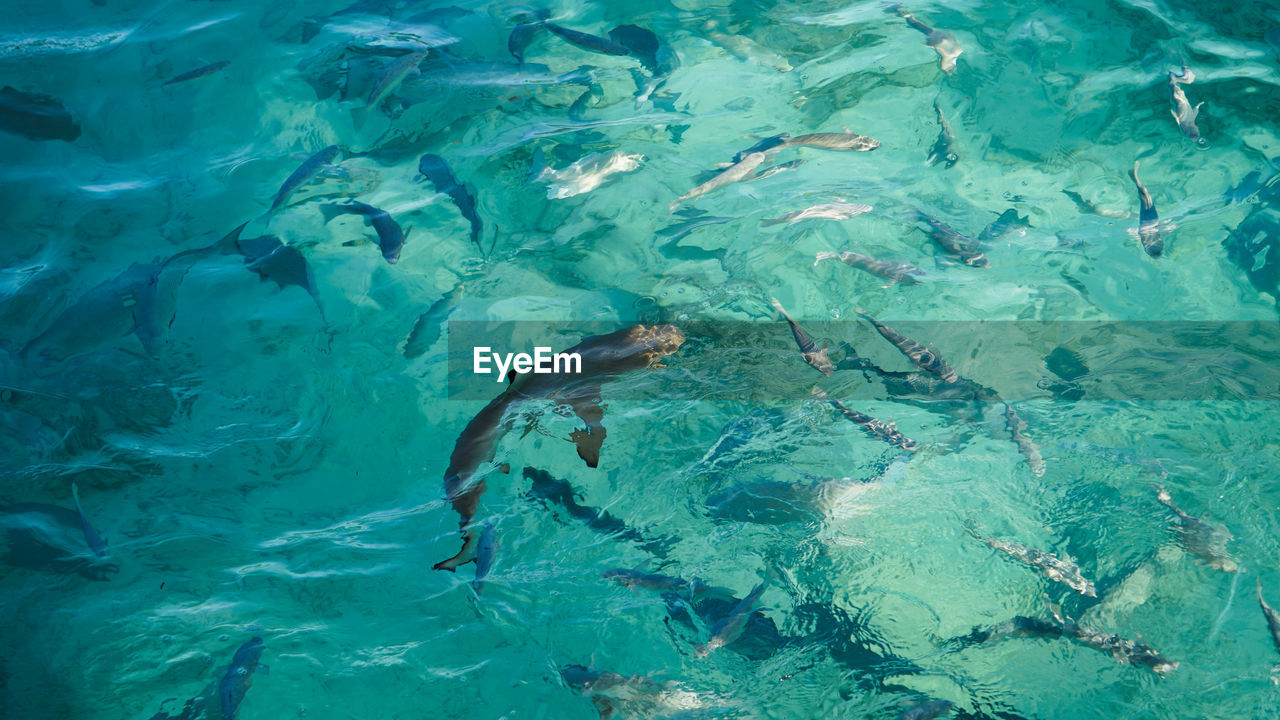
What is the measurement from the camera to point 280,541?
157 inches

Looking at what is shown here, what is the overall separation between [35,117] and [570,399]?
216 inches

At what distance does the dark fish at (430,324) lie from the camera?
4746mm

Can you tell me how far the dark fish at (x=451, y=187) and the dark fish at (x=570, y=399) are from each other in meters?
1.40

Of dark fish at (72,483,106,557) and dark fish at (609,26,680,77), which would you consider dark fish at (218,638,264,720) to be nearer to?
dark fish at (72,483,106,557)

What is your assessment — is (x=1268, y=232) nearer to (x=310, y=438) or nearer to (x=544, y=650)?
(x=544, y=650)

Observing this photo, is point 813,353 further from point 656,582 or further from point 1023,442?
point 656,582

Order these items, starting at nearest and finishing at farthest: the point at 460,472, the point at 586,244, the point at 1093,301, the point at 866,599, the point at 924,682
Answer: the point at 924,682 → the point at 866,599 → the point at 460,472 → the point at 1093,301 → the point at 586,244

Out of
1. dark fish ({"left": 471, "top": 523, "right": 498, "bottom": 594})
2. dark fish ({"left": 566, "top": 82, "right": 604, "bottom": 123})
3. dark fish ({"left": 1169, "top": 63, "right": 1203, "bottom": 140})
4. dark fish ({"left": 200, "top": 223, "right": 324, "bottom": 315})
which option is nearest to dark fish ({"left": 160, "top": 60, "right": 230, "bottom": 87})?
dark fish ({"left": 200, "top": 223, "right": 324, "bottom": 315})

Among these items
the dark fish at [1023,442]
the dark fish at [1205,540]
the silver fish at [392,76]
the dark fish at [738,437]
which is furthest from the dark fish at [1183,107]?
the silver fish at [392,76]

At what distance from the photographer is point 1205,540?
12.7ft

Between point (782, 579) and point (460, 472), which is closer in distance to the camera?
point (782, 579)

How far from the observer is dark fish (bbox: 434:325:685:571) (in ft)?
13.6

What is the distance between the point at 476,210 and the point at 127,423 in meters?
2.54

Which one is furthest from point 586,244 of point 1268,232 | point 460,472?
point 1268,232
